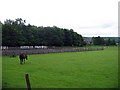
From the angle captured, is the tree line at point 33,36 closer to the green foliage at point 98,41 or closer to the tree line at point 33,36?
the tree line at point 33,36

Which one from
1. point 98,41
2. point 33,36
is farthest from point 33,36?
point 98,41

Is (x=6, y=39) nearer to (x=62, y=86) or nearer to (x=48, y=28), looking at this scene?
(x=48, y=28)

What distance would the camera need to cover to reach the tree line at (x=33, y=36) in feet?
257

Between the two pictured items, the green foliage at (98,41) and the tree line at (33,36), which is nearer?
the tree line at (33,36)

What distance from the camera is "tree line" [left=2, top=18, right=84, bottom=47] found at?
7838 cm

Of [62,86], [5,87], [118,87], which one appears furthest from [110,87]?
[5,87]

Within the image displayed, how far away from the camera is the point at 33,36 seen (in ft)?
318

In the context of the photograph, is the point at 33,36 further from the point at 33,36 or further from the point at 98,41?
the point at 98,41

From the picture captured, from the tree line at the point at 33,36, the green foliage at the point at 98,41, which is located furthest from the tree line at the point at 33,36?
the green foliage at the point at 98,41

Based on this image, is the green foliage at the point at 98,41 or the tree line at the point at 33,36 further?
the green foliage at the point at 98,41

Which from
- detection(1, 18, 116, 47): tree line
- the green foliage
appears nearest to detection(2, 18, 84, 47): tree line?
detection(1, 18, 116, 47): tree line

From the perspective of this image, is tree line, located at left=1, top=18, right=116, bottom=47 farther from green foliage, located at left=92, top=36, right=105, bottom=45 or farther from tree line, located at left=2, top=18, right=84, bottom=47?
green foliage, located at left=92, top=36, right=105, bottom=45

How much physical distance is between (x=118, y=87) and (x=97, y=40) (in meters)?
173

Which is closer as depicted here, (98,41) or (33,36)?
(33,36)
